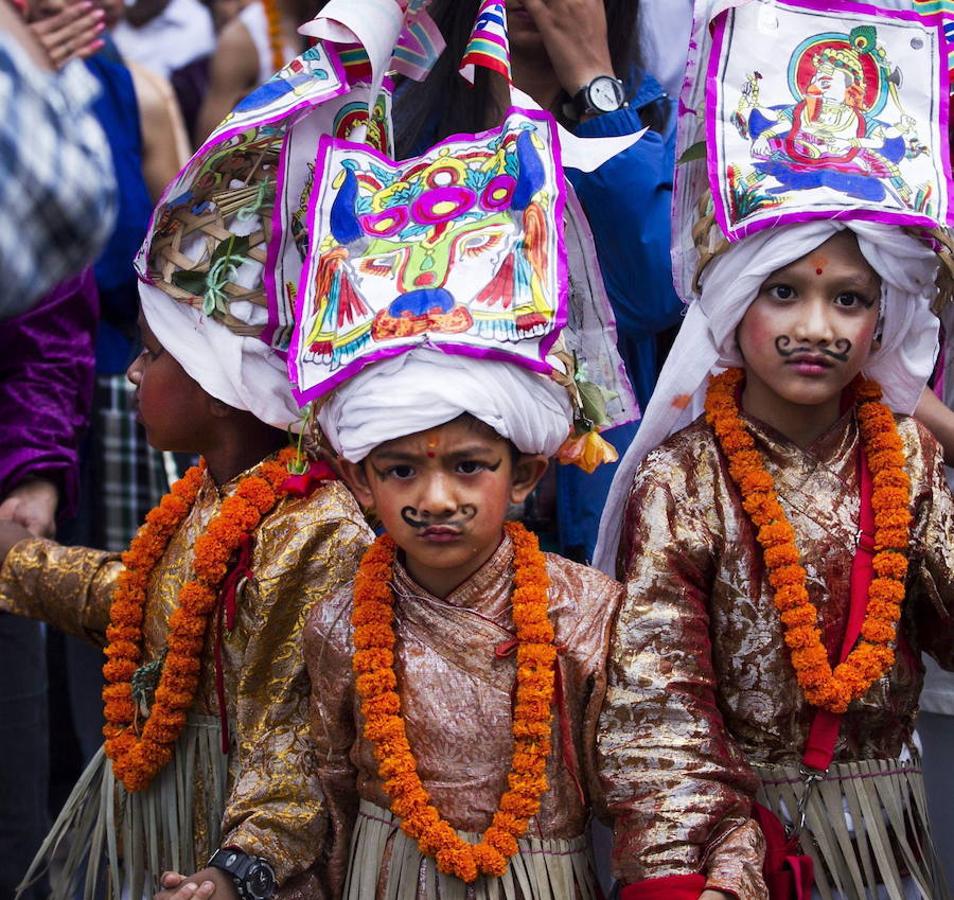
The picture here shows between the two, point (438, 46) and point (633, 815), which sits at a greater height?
point (438, 46)

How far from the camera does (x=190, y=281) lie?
3.27 m

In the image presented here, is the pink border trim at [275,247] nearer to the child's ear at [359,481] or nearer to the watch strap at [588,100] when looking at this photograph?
the child's ear at [359,481]

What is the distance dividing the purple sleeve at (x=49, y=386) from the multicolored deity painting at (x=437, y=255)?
1.50m

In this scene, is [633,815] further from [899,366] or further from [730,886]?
[899,366]

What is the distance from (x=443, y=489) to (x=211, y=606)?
Result: 2.27 ft

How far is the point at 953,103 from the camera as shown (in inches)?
148

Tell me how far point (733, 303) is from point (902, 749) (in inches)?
37.8

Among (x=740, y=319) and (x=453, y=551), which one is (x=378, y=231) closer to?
(x=453, y=551)

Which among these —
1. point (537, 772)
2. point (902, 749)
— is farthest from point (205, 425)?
point (902, 749)

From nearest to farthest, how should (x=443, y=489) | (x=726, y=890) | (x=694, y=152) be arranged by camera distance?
(x=726, y=890)
(x=443, y=489)
(x=694, y=152)

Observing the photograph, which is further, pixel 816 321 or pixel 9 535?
pixel 9 535

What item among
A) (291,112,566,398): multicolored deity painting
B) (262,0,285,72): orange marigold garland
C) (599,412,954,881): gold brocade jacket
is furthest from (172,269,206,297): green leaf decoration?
(262,0,285,72): orange marigold garland

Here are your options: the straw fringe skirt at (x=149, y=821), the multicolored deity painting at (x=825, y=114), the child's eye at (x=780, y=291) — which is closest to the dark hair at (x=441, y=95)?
the multicolored deity painting at (x=825, y=114)

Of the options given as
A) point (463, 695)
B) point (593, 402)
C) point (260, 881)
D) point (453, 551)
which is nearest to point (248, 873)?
point (260, 881)
